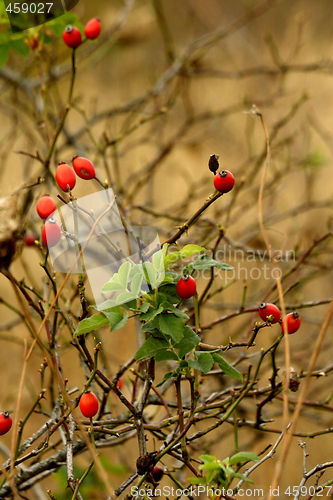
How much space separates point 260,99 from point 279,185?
47cm

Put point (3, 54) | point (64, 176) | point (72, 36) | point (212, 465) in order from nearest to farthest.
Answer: point (212, 465)
point (64, 176)
point (72, 36)
point (3, 54)

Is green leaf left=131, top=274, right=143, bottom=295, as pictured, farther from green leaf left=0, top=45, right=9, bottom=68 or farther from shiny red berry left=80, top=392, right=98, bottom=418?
green leaf left=0, top=45, right=9, bottom=68

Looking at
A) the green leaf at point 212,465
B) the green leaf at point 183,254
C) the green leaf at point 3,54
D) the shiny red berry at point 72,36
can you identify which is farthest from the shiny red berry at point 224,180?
the green leaf at point 3,54

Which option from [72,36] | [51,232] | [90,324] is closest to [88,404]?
[90,324]

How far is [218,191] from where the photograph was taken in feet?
1.58

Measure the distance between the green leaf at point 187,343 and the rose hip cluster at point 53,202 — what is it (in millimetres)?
195

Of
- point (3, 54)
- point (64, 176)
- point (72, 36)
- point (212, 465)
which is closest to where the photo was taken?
point (212, 465)

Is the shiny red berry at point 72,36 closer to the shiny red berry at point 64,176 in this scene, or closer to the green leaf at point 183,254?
the shiny red berry at point 64,176

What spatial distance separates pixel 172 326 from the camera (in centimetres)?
44

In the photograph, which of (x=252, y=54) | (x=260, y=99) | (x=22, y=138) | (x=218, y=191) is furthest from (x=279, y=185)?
(x=218, y=191)

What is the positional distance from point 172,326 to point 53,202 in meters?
0.23

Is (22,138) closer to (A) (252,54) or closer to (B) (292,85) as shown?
(A) (252,54)

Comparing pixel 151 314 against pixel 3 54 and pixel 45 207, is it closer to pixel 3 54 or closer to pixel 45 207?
pixel 45 207

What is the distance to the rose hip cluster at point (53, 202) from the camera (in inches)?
20.2
